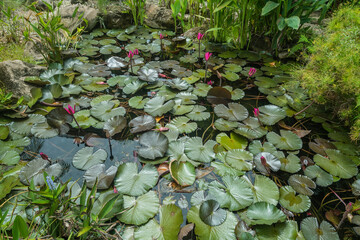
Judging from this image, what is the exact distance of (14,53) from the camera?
2.96 meters

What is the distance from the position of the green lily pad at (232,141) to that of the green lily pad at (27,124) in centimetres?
167

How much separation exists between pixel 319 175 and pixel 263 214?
24.9 inches

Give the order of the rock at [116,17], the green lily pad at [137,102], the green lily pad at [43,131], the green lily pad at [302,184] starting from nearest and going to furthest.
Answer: the green lily pad at [302,184] < the green lily pad at [43,131] < the green lily pad at [137,102] < the rock at [116,17]

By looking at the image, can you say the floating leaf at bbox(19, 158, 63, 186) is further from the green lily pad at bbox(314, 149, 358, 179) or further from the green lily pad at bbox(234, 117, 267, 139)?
the green lily pad at bbox(314, 149, 358, 179)

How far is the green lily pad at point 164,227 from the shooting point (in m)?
1.35

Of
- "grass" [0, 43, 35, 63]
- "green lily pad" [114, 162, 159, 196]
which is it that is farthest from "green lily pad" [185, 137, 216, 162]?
"grass" [0, 43, 35, 63]

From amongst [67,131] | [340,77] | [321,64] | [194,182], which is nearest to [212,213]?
[194,182]

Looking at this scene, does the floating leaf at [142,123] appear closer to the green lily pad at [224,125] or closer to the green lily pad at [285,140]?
the green lily pad at [224,125]

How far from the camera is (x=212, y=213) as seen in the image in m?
1.44

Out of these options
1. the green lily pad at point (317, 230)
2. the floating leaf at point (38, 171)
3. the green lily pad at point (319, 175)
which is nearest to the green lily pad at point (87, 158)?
the floating leaf at point (38, 171)

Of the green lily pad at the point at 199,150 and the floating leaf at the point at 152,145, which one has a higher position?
the floating leaf at the point at 152,145

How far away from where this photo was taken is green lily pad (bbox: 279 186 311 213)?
4.99ft

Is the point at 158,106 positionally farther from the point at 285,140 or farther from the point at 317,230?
the point at 317,230

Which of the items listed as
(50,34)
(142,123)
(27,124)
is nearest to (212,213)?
(142,123)
